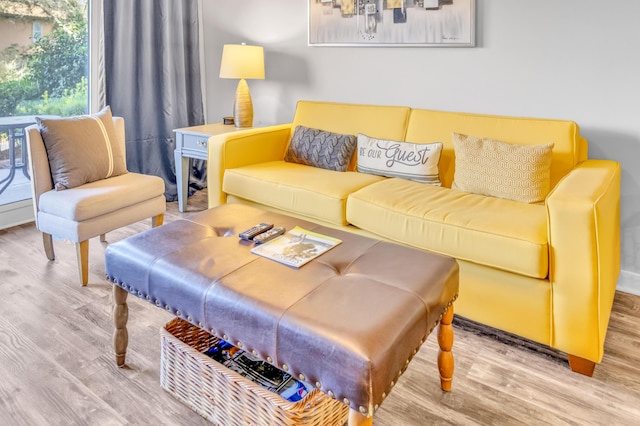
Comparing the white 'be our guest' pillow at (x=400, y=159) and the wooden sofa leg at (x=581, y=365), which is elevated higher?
the white 'be our guest' pillow at (x=400, y=159)

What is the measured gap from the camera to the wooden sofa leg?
1728 millimetres

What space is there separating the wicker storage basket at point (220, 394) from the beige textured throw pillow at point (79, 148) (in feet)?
4.42

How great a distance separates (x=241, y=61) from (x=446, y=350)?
245 centimetres

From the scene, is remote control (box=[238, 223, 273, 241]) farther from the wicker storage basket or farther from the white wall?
the white wall

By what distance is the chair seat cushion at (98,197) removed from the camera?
2348mm

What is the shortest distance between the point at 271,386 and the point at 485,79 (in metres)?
2.04

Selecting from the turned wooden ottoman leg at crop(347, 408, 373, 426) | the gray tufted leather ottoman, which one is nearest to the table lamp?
the gray tufted leather ottoman

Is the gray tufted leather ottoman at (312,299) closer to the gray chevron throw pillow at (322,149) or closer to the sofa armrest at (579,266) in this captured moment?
the sofa armrest at (579,266)

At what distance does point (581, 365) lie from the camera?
1749 millimetres

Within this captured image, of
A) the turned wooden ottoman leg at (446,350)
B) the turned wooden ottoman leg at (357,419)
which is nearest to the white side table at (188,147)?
the turned wooden ottoman leg at (446,350)

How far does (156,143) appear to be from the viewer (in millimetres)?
3670

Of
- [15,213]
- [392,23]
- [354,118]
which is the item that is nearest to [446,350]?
[354,118]

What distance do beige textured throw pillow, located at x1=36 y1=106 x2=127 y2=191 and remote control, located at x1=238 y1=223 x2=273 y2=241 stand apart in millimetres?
1320

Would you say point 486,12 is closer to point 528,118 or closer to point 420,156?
point 528,118
